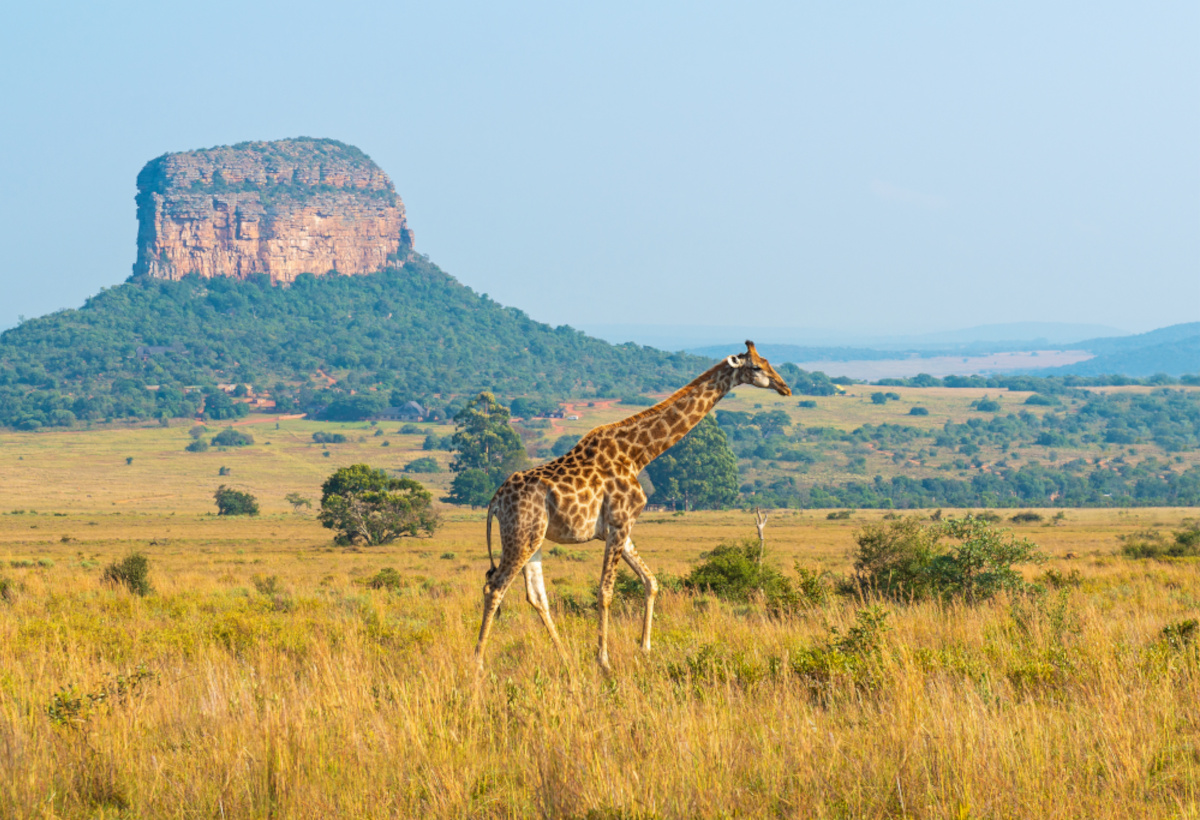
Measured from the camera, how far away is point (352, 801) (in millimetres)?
4410

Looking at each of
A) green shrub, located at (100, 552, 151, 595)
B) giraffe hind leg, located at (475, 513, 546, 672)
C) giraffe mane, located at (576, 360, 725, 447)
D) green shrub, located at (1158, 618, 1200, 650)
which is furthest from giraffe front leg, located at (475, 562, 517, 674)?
green shrub, located at (100, 552, 151, 595)

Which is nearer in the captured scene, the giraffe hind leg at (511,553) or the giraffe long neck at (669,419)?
the giraffe hind leg at (511,553)

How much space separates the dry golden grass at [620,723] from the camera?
177 inches

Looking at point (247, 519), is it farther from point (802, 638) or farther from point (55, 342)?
point (55, 342)

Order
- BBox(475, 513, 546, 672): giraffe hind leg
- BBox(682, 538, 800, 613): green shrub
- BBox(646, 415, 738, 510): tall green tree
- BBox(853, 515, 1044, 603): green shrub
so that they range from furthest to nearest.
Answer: BBox(646, 415, 738, 510): tall green tree, BBox(682, 538, 800, 613): green shrub, BBox(853, 515, 1044, 603): green shrub, BBox(475, 513, 546, 672): giraffe hind leg

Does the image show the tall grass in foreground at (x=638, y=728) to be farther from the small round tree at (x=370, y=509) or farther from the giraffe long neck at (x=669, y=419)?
the small round tree at (x=370, y=509)

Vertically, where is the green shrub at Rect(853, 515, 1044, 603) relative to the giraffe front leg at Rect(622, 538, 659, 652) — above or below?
below

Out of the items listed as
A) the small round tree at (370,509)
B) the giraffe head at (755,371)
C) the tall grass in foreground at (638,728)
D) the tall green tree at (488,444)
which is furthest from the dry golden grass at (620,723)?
the tall green tree at (488,444)

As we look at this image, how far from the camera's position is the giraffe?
23.0ft

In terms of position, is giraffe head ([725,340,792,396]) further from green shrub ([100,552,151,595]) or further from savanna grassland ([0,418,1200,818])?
green shrub ([100,552,151,595])

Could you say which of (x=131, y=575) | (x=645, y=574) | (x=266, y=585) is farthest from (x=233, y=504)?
(x=645, y=574)

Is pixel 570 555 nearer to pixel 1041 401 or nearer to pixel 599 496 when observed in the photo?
pixel 599 496

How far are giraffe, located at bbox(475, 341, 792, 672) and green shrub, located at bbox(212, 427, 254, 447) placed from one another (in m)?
132

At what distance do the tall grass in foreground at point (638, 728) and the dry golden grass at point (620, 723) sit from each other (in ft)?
0.07
